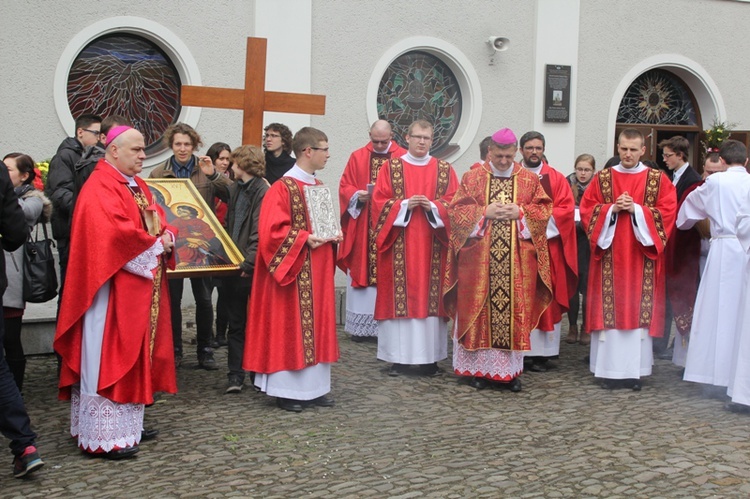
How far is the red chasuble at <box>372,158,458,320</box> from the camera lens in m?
7.64

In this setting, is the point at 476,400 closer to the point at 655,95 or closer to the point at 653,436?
the point at 653,436

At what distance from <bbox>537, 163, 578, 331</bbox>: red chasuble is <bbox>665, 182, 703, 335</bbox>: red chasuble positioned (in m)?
0.85

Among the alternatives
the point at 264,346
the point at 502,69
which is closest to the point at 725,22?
the point at 502,69

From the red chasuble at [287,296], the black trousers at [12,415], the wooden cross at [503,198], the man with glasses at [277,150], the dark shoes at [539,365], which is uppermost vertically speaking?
the man with glasses at [277,150]

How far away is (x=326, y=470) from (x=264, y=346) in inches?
57.6

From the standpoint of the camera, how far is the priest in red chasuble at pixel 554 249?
7969 mm

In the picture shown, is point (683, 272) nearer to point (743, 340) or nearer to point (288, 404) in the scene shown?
point (743, 340)

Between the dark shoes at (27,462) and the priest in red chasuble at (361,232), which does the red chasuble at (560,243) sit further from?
the dark shoes at (27,462)

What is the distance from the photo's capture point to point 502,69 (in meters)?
12.2

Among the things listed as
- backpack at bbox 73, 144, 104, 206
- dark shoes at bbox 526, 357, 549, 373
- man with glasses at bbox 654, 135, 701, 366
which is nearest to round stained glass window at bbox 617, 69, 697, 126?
man with glasses at bbox 654, 135, 701, 366

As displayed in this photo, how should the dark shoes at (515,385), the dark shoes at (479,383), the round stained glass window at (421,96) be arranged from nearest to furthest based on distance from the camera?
the dark shoes at (515,385) → the dark shoes at (479,383) → the round stained glass window at (421,96)

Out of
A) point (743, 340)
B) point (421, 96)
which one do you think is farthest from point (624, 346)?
point (421, 96)

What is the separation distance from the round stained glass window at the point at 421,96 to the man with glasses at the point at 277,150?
3.37 meters

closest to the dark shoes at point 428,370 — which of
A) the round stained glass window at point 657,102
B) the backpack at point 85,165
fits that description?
the backpack at point 85,165
